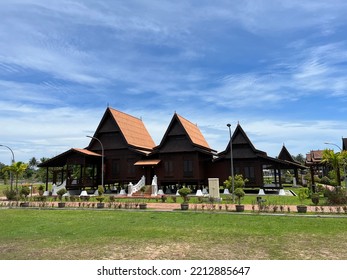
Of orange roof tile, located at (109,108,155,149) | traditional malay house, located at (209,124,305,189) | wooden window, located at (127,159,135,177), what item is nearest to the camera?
traditional malay house, located at (209,124,305,189)

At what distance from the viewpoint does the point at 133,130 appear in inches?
1572

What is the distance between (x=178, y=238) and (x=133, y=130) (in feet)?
100

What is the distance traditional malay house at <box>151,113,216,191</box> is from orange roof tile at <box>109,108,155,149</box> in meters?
4.06

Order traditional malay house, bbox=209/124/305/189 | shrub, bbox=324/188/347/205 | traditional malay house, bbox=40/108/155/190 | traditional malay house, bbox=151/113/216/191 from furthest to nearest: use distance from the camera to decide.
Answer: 1. traditional malay house, bbox=40/108/155/190
2. traditional malay house, bbox=151/113/216/191
3. traditional malay house, bbox=209/124/305/189
4. shrub, bbox=324/188/347/205

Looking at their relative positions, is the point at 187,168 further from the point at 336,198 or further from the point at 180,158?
the point at 336,198

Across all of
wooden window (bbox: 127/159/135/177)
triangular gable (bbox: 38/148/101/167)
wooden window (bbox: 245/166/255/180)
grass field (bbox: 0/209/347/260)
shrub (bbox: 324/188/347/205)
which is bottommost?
grass field (bbox: 0/209/347/260)

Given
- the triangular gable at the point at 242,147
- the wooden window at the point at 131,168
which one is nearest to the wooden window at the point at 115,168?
the wooden window at the point at 131,168

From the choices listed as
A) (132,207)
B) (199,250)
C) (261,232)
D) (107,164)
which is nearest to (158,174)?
(107,164)

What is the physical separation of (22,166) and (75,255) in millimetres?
30109

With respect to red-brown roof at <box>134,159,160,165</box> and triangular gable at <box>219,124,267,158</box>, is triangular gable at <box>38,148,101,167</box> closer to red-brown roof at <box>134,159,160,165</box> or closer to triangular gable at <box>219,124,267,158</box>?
Answer: red-brown roof at <box>134,159,160,165</box>

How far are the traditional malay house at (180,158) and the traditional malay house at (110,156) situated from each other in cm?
253

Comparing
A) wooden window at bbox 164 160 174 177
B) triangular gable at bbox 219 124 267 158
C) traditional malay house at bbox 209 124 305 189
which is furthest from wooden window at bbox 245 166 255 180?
wooden window at bbox 164 160 174 177

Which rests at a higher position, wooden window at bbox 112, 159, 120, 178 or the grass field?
wooden window at bbox 112, 159, 120, 178

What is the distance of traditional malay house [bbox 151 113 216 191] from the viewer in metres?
33.5
